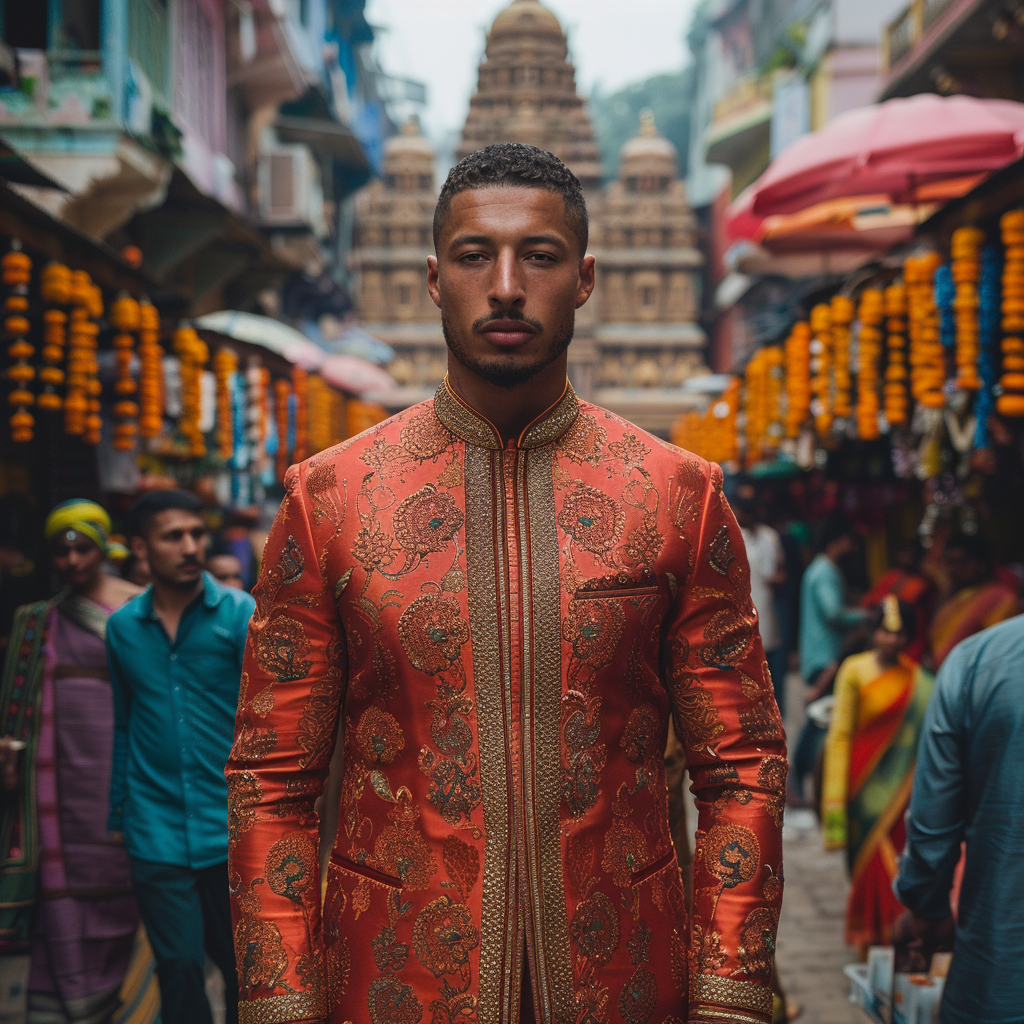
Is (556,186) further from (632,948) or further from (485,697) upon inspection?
(632,948)

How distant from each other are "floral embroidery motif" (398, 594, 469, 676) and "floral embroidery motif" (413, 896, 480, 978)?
35cm

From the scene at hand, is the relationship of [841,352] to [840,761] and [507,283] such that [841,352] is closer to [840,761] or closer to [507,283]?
[840,761]

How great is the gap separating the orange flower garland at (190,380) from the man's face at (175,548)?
17.1 feet

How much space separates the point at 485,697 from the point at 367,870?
0.32m

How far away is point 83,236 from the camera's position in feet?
22.6

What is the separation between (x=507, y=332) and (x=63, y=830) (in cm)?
317

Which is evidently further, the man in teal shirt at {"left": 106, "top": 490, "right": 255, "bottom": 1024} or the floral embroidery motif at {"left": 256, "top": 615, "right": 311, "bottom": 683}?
the man in teal shirt at {"left": 106, "top": 490, "right": 255, "bottom": 1024}

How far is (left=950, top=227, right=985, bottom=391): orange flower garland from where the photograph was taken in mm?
5691

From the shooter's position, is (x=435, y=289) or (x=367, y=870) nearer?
(x=367, y=870)

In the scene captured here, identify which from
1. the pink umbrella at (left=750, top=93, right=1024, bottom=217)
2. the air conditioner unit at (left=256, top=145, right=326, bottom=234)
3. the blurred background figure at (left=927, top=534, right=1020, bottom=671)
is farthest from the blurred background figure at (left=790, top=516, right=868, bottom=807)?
the air conditioner unit at (left=256, top=145, right=326, bottom=234)

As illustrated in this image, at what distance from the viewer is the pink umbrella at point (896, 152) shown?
761 centimetres

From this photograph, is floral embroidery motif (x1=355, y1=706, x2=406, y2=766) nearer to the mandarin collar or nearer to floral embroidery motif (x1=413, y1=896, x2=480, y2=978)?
floral embroidery motif (x1=413, y1=896, x2=480, y2=978)

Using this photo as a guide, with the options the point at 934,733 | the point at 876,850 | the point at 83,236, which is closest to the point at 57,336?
the point at 83,236

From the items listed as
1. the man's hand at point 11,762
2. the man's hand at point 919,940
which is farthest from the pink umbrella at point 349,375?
the man's hand at point 919,940
